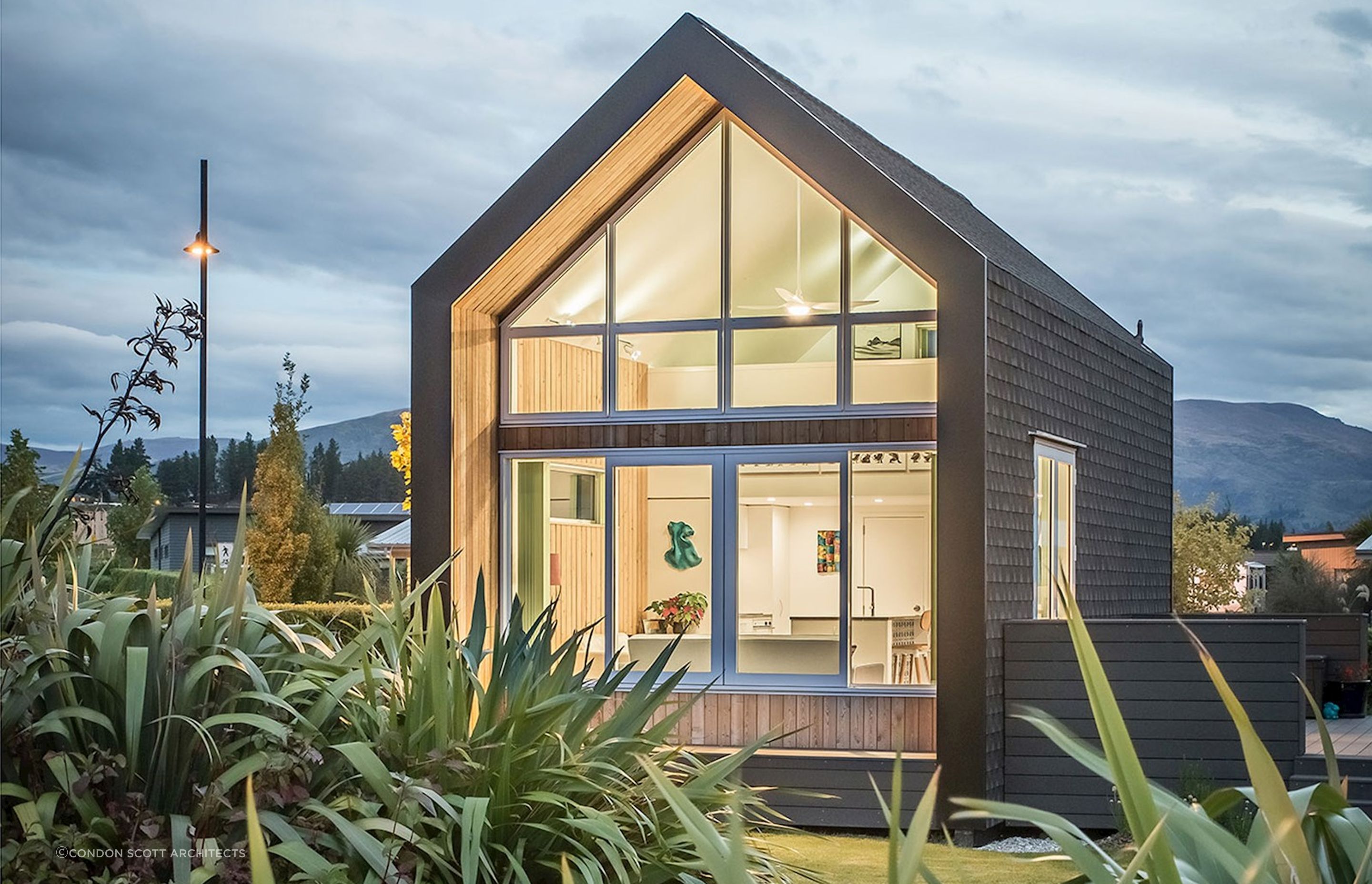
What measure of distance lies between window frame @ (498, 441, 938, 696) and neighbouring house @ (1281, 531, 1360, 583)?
41.4 ft

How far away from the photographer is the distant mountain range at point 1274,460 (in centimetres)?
9462

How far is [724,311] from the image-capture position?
1162 cm

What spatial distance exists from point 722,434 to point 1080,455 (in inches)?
146

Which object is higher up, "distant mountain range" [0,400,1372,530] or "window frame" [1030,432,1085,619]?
"distant mountain range" [0,400,1372,530]

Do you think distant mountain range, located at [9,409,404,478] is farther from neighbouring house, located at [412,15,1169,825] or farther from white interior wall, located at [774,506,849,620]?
white interior wall, located at [774,506,849,620]

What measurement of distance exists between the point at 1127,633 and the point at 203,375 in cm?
1107

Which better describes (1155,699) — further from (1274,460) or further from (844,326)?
(1274,460)

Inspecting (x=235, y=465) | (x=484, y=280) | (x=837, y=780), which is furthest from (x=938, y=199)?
(x=235, y=465)

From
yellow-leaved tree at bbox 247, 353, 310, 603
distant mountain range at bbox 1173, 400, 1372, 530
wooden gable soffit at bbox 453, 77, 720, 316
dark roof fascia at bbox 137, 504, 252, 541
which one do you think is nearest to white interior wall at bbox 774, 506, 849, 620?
wooden gable soffit at bbox 453, 77, 720, 316

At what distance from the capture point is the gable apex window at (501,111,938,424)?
37.0 feet

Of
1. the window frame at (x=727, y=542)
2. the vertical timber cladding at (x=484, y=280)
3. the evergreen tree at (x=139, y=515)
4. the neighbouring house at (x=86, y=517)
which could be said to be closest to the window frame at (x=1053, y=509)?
the window frame at (x=727, y=542)

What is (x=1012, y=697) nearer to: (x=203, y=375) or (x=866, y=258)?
(x=866, y=258)

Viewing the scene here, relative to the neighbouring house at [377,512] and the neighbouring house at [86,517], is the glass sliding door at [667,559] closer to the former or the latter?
the neighbouring house at [86,517]

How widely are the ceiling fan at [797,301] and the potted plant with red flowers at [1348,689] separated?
634 cm
